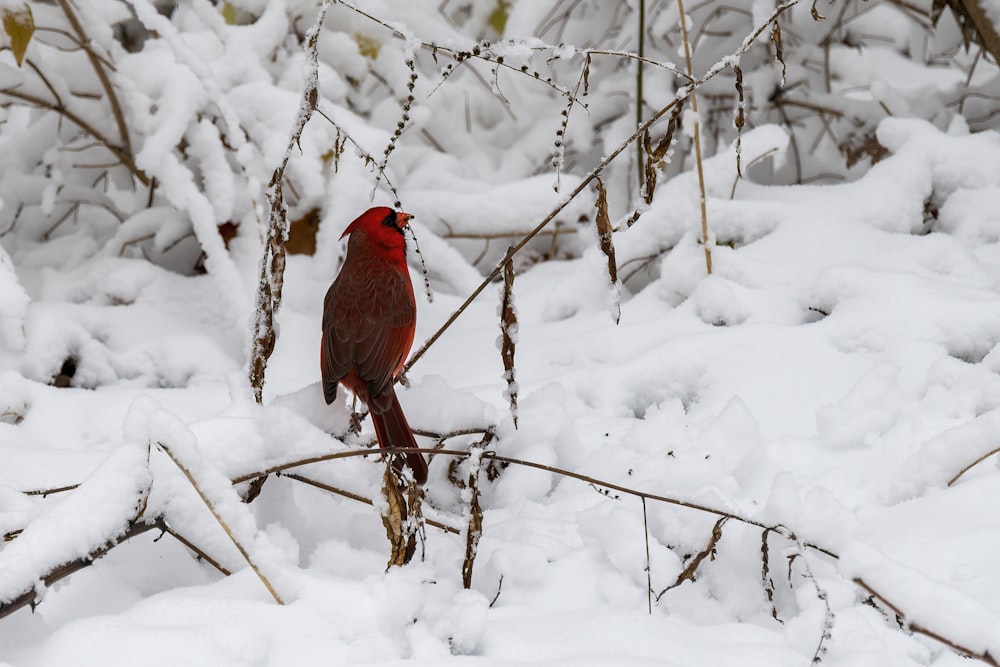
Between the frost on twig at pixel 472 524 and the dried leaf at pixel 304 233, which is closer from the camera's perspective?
the frost on twig at pixel 472 524

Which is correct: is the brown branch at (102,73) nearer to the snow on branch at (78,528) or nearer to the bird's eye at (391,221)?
the bird's eye at (391,221)

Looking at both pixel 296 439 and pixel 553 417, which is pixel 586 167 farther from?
pixel 296 439

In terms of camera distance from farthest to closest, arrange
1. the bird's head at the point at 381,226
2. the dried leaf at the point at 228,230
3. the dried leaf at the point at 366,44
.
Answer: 1. the dried leaf at the point at 366,44
2. the dried leaf at the point at 228,230
3. the bird's head at the point at 381,226

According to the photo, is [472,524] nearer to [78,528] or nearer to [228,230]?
[78,528]

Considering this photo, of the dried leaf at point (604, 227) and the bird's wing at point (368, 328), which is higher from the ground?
the dried leaf at point (604, 227)

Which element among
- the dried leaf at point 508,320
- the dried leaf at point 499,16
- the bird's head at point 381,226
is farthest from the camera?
the dried leaf at point 499,16

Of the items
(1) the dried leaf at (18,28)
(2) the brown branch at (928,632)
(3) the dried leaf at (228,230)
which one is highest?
(1) the dried leaf at (18,28)

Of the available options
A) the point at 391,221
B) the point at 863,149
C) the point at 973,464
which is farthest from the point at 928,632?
the point at 863,149

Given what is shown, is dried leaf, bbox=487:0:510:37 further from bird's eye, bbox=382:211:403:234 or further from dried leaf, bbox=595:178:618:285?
dried leaf, bbox=595:178:618:285

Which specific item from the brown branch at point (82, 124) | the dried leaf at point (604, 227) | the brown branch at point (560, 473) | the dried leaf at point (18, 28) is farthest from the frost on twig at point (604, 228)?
the brown branch at point (82, 124)

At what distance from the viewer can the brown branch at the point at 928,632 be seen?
1.09 meters

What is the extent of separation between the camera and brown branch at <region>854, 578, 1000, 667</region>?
109 cm

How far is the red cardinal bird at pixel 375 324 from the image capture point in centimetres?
185

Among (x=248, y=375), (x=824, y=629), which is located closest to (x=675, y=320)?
(x=248, y=375)
